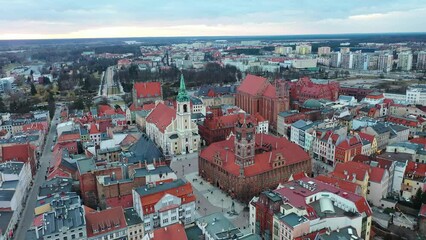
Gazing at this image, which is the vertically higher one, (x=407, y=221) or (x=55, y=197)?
(x=55, y=197)

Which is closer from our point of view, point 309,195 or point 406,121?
point 309,195

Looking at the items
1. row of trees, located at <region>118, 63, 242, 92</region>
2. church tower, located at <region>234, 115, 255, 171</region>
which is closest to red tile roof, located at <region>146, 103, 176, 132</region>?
church tower, located at <region>234, 115, 255, 171</region>

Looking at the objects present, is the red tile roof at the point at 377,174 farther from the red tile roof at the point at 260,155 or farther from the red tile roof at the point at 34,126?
the red tile roof at the point at 34,126

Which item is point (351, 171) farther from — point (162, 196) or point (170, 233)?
Result: point (170, 233)

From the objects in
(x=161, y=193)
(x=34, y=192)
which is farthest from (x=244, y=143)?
(x=34, y=192)

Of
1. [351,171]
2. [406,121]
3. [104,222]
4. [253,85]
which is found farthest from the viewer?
[253,85]

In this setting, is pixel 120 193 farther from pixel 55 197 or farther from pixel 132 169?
pixel 55 197

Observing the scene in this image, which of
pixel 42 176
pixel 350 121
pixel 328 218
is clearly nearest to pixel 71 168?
pixel 42 176
